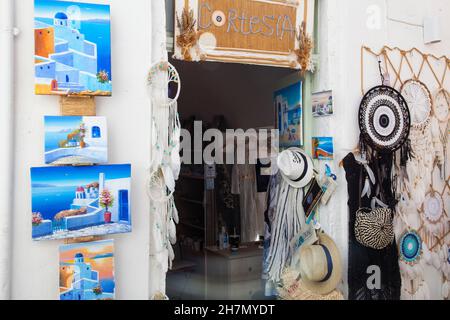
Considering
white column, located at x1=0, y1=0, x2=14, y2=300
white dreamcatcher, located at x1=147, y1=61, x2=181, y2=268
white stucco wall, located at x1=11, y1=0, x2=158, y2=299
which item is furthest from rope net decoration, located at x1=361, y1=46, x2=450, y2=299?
white column, located at x1=0, y1=0, x2=14, y2=300

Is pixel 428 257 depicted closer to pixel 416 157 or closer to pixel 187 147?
pixel 416 157

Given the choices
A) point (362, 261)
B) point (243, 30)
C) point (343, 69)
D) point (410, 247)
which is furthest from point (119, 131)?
point (410, 247)

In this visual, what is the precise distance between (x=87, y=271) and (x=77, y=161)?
0.44m

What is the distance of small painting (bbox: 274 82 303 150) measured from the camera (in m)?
2.30

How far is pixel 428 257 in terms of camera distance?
2.43 metres

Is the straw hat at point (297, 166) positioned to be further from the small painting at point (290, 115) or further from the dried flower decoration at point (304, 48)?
the dried flower decoration at point (304, 48)

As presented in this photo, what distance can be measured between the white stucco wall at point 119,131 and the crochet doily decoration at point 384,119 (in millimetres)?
1185

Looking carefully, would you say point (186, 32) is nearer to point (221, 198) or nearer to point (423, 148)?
point (423, 148)

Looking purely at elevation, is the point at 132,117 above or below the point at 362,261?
above

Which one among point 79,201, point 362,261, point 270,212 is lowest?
point 362,261

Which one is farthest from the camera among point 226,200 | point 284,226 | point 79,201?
point 226,200

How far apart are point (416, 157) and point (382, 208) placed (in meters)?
0.42

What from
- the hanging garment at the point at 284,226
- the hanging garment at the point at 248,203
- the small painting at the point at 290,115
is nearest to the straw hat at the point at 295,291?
the hanging garment at the point at 284,226

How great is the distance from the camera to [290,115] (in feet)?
7.86
